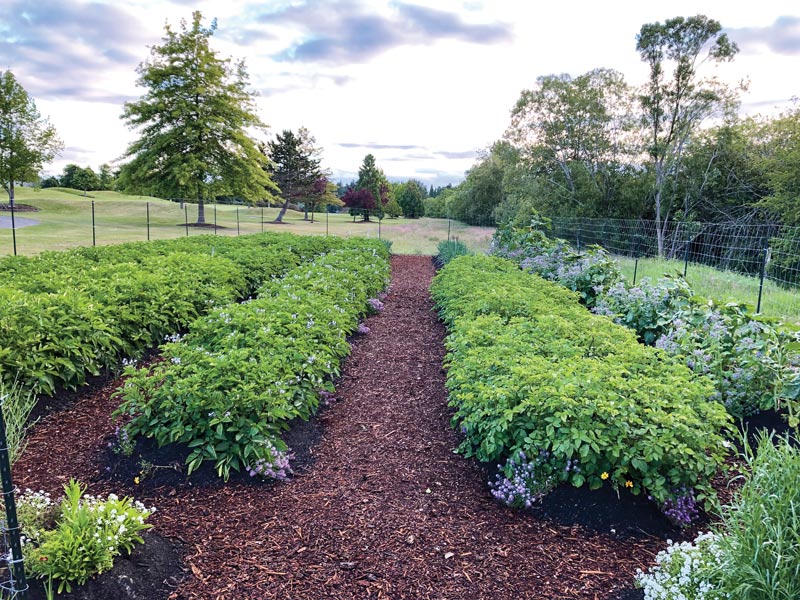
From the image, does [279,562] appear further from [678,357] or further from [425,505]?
[678,357]

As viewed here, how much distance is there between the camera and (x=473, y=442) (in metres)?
3.35

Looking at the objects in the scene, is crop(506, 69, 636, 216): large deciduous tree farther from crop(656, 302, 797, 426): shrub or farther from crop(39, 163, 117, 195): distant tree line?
crop(39, 163, 117, 195): distant tree line

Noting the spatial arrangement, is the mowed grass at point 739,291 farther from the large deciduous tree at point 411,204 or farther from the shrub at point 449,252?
the large deciduous tree at point 411,204

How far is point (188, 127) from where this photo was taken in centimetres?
2895

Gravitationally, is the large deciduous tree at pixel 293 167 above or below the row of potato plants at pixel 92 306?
above

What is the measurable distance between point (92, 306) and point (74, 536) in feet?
9.43

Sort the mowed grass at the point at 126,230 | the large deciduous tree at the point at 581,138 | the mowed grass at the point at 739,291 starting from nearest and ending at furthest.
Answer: the mowed grass at the point at 739,291 < the mowed grass at the point at 126,230 < the large deciduous tree at the point at 581,138

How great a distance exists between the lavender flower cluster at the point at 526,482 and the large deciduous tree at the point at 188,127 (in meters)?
28.6

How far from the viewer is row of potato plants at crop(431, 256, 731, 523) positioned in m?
2.70

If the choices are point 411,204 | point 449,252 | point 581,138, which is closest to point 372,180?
point 411,204

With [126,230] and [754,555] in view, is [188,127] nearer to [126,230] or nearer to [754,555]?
[126,230]

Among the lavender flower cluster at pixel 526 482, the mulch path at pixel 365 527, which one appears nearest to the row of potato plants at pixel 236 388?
the mulch path at pixel 365 527

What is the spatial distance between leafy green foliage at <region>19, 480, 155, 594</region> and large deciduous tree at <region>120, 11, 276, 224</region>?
92.7 feet

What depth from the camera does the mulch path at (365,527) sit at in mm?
2391
